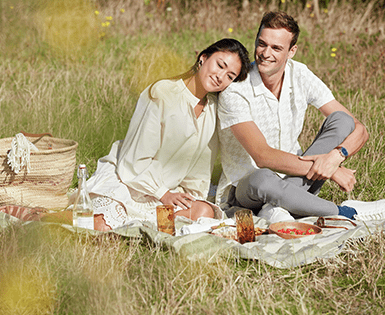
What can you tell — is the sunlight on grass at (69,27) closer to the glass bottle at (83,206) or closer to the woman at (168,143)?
the woman at (168,143)

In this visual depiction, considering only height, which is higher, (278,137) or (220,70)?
(220,70)

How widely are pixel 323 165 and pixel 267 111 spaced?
630mm

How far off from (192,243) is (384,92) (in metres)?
4.07

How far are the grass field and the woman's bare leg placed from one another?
0.73 meters

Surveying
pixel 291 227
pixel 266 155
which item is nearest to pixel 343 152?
pixel 266 155

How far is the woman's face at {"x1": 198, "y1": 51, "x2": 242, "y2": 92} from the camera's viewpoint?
3355mm

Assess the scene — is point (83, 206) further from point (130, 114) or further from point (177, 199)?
point (130, 114)

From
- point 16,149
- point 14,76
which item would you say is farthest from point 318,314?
point 14,76

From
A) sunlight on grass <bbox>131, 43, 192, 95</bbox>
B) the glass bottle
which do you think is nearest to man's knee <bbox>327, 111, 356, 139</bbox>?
the glass bottle

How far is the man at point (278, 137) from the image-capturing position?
3312 millimetres

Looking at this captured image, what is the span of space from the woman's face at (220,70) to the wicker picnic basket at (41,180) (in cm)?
118

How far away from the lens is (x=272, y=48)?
3.36m

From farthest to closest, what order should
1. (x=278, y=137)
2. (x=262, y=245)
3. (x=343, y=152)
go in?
(x=278, y=137) → (x=343, y=152) → (x=262, y=245)

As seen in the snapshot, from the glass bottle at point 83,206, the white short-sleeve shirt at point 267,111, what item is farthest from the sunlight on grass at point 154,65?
the glass bottle at point 83,206
